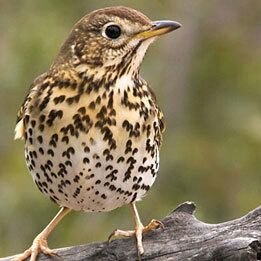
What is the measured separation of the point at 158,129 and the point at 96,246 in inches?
25.4

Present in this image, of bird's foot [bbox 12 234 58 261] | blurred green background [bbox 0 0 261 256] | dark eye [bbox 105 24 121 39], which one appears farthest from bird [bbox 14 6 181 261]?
blurred green background [bbox 0 0 261 256]

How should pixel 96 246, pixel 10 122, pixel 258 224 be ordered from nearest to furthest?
pixel 258 224 → pixel 96 246 → pixel 10 122

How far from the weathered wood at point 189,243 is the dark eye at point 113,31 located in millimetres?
888

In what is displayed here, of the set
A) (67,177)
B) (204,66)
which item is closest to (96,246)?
(67,177)

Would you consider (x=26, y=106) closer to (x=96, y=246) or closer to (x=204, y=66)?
(x=96, y=246)

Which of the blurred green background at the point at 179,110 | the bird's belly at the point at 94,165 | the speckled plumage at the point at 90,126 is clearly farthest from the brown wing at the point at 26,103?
the blurred green background at the point at 179,110

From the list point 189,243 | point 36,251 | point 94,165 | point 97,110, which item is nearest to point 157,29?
point 97,110

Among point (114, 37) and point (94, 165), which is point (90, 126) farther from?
point (114, 37)

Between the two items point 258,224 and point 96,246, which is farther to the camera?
point 96,246

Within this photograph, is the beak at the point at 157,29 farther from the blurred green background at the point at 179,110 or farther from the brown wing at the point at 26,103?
the blurred green background at the point at 179,110

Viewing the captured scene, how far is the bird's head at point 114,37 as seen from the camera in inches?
216

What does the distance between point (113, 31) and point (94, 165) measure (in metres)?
0.63

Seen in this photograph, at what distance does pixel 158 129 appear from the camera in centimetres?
584

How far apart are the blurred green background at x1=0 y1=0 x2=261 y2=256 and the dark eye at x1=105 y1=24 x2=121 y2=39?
2.18m
